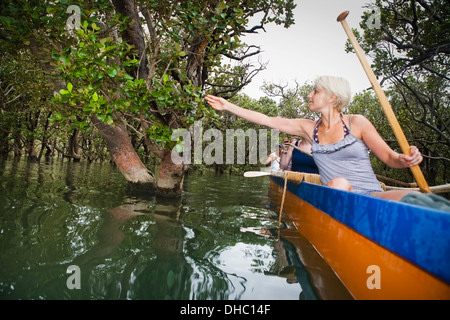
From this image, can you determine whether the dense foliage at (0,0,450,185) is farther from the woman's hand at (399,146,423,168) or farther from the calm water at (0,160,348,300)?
the woman's hand at (399,146,423,168)

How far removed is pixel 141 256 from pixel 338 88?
272 centimetres

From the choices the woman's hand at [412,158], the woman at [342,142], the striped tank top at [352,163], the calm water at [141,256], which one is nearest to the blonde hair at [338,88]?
the woman at [342,142]

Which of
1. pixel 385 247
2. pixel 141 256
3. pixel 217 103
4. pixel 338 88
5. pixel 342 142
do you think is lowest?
pixel 141 256

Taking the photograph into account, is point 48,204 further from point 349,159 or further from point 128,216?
point 349,159


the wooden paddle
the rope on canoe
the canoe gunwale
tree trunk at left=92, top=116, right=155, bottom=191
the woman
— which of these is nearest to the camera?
the canoe gunwale

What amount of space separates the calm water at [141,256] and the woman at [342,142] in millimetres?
999

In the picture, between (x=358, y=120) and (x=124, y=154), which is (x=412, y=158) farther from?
(x=124, y=154)

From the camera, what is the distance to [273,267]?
7.96 ft

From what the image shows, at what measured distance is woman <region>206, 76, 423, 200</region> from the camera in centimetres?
264

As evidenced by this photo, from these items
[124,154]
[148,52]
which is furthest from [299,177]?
[148,52]

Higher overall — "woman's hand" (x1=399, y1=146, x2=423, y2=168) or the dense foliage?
the dense foliage

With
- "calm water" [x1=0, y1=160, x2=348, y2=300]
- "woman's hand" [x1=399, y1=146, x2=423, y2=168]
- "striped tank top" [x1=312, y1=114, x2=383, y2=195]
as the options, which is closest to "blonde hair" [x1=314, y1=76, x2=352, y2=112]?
"striped tank top" [x1=312, y1=114, x2=383, y2=195]

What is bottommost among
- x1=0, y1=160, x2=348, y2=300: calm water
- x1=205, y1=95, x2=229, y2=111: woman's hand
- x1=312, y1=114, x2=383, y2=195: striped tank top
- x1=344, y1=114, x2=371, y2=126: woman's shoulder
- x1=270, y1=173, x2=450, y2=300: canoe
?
x1=0, y1=160, x2=348, y2=300: calm water

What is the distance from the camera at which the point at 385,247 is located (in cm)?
154
